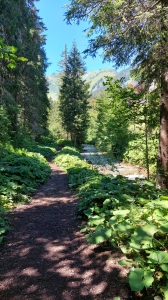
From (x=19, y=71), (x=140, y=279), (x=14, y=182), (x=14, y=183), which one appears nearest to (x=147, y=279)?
(x=140, y=279)

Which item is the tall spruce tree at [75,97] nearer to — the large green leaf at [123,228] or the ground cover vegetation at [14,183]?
the ground cover vegetation at [14,183]

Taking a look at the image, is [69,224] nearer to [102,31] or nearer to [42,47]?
[102,31]

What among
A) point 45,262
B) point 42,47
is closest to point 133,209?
point 45,262

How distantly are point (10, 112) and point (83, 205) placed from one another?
8.67m

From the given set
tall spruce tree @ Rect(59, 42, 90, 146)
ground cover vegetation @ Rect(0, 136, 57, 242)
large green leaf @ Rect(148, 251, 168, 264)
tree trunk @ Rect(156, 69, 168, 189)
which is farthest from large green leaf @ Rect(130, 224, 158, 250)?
tall spruce tree @ Rect(59, 42, 90, 146)

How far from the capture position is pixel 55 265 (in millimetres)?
2758

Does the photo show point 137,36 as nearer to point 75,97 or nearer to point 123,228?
point 123,228

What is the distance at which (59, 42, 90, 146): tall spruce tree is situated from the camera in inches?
924

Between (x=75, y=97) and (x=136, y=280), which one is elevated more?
(x=75, y=97)

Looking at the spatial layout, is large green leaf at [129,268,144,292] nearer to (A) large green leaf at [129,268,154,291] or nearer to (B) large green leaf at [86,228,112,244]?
(A) large green leaf at [129,268,154,291]

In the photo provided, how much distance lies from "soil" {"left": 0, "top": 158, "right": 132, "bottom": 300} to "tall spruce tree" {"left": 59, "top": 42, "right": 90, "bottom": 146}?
19.9m

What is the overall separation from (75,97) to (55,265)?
2287cm

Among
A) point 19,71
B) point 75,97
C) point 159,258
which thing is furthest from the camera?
point 75,97

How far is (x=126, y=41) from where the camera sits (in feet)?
15.4
